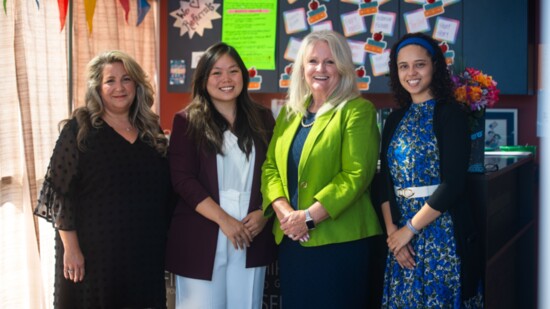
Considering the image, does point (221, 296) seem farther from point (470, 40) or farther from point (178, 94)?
point (178, 94)

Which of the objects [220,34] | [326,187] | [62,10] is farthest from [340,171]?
[220,34]

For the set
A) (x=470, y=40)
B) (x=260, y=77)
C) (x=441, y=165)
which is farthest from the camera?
(x=260, y=77)

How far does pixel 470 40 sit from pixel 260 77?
1.38 m

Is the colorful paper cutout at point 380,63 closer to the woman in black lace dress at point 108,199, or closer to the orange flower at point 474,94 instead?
the orange flower at point 474,94

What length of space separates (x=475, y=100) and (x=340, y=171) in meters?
0.51

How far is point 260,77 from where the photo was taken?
421 centimetres

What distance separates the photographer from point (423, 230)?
2031 millimetres

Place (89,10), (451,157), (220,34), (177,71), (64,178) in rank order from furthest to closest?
(177,71) < (220,34) < (89,10) < (64,178) < (451,157)

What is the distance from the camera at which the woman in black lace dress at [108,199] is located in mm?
2205

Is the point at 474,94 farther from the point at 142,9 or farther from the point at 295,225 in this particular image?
the point at 142,9

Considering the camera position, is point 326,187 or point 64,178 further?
point 64,178

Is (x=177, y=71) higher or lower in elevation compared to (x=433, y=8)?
lower

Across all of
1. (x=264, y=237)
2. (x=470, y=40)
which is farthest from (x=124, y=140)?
(x=470, y=40)

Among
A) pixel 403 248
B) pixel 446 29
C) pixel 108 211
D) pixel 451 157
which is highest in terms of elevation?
pixel 446 29
